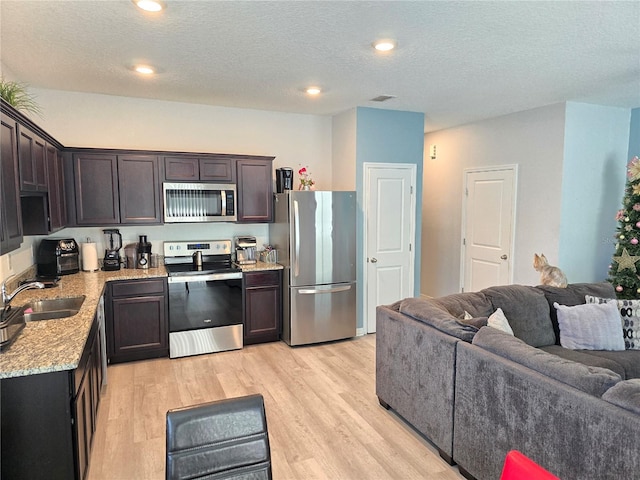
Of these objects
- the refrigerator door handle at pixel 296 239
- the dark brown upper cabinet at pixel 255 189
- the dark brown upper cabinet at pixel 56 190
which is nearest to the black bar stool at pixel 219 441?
the dark brown upper cabinet at pixel 56 190

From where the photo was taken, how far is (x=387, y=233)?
5027mm

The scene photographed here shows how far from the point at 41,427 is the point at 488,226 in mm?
5022

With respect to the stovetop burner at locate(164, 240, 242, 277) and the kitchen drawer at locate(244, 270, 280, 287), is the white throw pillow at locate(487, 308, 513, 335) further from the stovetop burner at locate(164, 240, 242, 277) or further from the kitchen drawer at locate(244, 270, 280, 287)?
the stovetop burner at locate(164, 240, 242, 277)

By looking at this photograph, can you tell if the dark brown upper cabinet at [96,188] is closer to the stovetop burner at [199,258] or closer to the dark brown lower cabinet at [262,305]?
the stovetop burner at [199,258]

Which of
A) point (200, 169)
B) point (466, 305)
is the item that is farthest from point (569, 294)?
point (200, 169)

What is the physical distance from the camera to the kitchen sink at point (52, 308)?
2783mm

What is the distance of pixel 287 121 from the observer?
5070mm

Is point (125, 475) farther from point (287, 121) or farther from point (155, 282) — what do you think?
point (287, 121)

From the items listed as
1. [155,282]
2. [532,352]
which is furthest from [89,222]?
[532,352]

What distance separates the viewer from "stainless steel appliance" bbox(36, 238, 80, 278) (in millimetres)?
3656

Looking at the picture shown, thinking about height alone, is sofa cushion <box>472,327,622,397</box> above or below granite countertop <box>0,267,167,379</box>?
below

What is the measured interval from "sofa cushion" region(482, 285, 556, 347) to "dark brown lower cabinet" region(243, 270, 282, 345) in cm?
220

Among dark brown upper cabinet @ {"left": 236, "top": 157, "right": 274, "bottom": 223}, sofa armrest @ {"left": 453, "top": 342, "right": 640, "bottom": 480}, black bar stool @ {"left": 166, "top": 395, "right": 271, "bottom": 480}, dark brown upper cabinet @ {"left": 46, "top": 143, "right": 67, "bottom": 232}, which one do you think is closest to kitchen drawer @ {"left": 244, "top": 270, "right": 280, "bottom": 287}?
dark brown upper cabinet @ {"left": 236, "top": 157, "right": 274, "bottom": 223}

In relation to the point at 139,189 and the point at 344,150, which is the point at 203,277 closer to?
the point at 139,189
